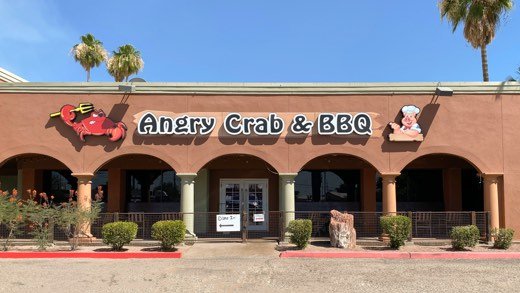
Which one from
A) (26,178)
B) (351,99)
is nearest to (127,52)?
(26,178)

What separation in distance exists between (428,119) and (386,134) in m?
1.60

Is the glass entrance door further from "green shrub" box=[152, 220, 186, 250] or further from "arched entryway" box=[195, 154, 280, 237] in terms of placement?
"green shrub" box=[152, 220, 186, 250]

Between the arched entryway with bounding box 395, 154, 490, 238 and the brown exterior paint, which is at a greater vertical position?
the brown exterior paint

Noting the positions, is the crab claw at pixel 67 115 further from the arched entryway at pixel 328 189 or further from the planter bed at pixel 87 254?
the arched entryway at pixel 328 189

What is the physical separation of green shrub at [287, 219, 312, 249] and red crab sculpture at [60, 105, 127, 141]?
690 centimetres

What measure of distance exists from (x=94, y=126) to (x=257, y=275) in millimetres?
8997

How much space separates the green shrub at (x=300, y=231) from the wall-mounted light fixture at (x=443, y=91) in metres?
6.67

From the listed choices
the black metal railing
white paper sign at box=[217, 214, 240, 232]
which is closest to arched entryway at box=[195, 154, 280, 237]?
the black metal railing

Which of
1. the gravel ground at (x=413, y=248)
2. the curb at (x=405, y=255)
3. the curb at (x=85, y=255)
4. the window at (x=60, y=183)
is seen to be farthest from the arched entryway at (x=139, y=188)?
the curb at (x=405, y=255)

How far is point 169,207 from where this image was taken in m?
21.3

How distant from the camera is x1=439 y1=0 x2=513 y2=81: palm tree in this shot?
24.1 m

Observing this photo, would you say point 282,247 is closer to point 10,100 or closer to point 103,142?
point 103,142

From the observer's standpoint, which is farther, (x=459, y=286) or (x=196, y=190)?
(x=196, y=190)

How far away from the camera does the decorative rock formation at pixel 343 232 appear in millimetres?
15523
